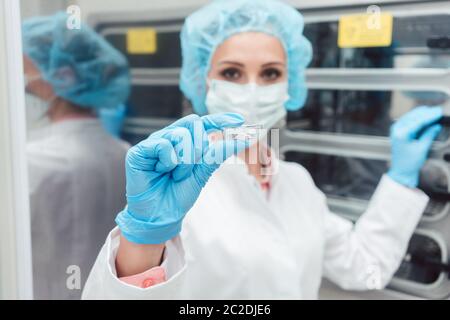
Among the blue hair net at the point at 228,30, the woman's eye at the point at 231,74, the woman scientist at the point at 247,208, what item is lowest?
the woman scientist at the point at 247,208

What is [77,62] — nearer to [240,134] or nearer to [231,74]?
[231,74]

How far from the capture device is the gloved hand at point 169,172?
2.22 feet

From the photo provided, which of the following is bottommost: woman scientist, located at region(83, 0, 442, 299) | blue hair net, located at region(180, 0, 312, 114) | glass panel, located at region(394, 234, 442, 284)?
glass panel, located at region(394, 234, 442, 284)

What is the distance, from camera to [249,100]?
100 cm

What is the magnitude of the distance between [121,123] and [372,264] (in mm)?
952

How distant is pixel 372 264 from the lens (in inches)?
51.2

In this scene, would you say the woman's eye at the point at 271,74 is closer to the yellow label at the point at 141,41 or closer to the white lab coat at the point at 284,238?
the white lab coat at the point at 284,238

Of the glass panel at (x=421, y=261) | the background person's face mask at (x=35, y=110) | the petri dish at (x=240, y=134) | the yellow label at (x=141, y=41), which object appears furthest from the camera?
the yellow label at (x=141, y=41)

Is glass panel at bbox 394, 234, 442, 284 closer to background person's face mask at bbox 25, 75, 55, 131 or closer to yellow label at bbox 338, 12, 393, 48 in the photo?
yellow label at bbox 338, 12, 393, 48

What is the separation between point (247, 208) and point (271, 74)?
385 millimetres

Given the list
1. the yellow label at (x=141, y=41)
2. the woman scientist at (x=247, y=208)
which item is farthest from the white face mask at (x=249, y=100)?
the yellow label at (x=141, y=41)

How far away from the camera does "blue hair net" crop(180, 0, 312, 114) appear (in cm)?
108

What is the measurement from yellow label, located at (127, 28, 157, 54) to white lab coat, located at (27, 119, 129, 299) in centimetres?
42

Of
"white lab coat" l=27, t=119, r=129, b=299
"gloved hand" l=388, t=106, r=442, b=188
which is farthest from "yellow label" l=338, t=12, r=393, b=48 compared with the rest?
"white lab coat" l=27, t=119, r=129, b=299
